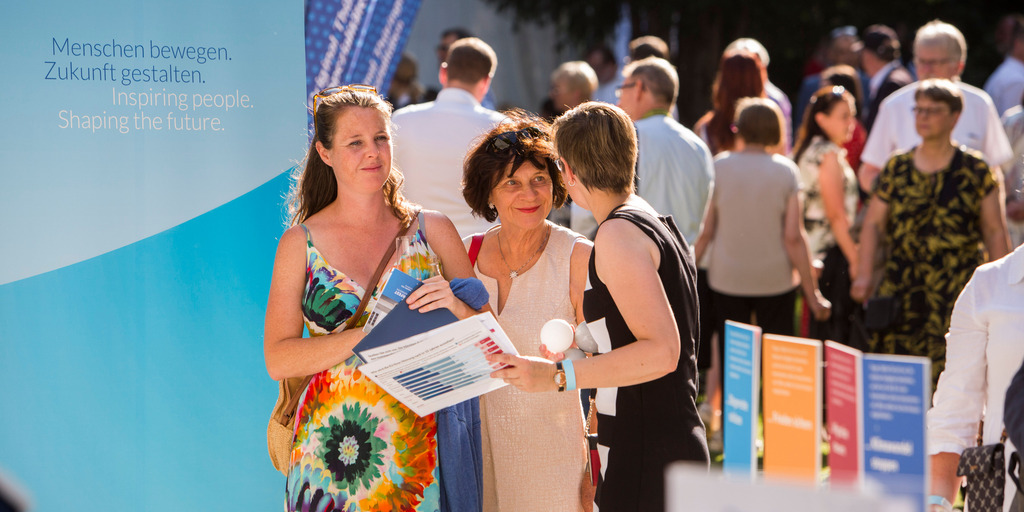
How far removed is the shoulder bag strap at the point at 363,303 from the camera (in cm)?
249

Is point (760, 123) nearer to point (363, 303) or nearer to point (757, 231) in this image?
point (757, 231)

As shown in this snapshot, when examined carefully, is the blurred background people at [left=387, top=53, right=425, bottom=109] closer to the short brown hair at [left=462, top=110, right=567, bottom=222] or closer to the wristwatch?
the short brown hair at [left=462, top=110, right=567, bottom=222]

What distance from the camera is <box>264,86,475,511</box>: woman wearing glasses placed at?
96.7 inches

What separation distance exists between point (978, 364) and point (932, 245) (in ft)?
9.24

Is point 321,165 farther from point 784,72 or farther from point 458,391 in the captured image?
point 784,72

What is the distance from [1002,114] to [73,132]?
6633 millimetres

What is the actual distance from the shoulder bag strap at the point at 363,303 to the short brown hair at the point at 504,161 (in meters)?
0.31

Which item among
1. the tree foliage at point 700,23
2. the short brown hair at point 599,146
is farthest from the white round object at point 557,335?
the tree foliage at point 700,23

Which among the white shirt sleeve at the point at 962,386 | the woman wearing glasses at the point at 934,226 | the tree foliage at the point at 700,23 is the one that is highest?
the tree foliage at the point at 700,23

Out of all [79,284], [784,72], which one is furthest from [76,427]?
[784,72]

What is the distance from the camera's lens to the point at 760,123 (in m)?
5.30

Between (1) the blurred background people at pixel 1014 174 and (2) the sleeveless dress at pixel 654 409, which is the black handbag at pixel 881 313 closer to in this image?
(1) the blurred background people at pixel 1014 174

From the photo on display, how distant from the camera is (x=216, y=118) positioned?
9.91 ft

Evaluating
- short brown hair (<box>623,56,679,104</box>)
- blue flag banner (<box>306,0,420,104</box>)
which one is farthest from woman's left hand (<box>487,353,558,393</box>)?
short brown hair (<box>623,56,679,104</box>)
